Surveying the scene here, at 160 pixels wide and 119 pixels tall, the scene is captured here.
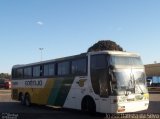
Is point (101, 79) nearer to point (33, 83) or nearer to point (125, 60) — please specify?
point (125, 60)

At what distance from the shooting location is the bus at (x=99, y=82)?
17.0 m

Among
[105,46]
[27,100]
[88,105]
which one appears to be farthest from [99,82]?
[105,46]

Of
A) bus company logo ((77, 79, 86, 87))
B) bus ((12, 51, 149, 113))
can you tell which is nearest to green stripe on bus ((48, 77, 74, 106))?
bus ((12, 51, 149, 113))

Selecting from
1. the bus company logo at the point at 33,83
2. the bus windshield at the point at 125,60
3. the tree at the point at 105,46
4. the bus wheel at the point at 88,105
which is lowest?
the bus wheel at the point at 88,105

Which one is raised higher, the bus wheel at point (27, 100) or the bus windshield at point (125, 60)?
the bus windshield at point (125, 60)

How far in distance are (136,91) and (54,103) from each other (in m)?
6.21

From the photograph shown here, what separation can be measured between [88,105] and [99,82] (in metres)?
1.55

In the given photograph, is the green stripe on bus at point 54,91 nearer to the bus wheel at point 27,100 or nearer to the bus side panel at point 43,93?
the bus side panel at point 43,93

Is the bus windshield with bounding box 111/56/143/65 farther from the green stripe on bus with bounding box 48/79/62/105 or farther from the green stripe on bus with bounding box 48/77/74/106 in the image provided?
the green stripe on bus with bounding box 48/79/62/105

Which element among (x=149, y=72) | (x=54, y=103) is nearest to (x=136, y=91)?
(x=54, y=103)

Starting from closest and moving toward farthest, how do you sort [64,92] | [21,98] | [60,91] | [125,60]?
[125,60] < [64,92] < [60,91] < [21,98]

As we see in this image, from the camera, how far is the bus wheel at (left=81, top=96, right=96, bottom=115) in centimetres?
1805

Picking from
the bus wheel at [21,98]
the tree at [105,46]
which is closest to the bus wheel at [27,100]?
the bus wheel at [21,98]

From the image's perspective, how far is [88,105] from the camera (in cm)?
1848
